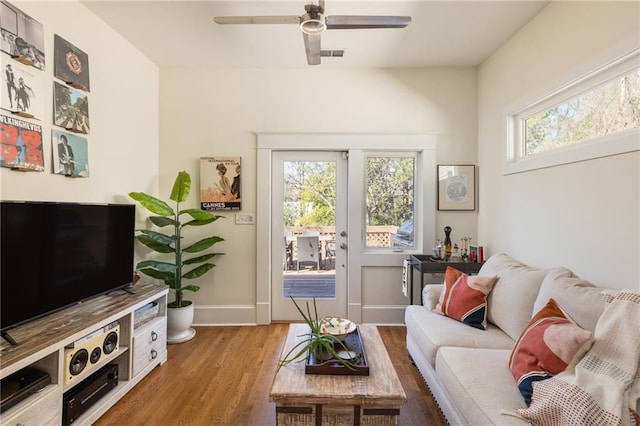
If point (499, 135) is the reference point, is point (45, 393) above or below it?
below

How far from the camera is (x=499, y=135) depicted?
295 cm

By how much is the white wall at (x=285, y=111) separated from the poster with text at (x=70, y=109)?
3.34ft

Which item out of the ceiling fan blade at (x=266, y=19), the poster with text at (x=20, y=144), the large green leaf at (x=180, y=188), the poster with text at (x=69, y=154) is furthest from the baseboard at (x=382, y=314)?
the poster with text at (x=20, y=144)

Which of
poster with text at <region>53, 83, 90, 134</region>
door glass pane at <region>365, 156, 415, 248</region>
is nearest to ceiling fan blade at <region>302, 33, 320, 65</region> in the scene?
door glass pane at <region>365, 156, 415, 248</region>

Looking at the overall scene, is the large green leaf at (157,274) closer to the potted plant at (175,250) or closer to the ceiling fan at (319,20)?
the potted plant at (175,250)

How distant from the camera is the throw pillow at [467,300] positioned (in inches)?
84.4

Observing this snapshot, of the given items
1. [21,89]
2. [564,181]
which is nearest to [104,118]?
[21,89]

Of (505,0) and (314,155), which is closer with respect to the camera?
(505,0)

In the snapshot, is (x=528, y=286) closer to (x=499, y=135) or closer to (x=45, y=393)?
(x=499, y=135)

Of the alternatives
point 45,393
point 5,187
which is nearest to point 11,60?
point 5,187

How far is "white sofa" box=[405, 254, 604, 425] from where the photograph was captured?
54.4 inches

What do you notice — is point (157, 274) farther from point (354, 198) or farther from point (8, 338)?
point (354, 198)

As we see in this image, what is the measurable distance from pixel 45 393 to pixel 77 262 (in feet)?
2.43

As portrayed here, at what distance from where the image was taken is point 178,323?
9.54 ft
